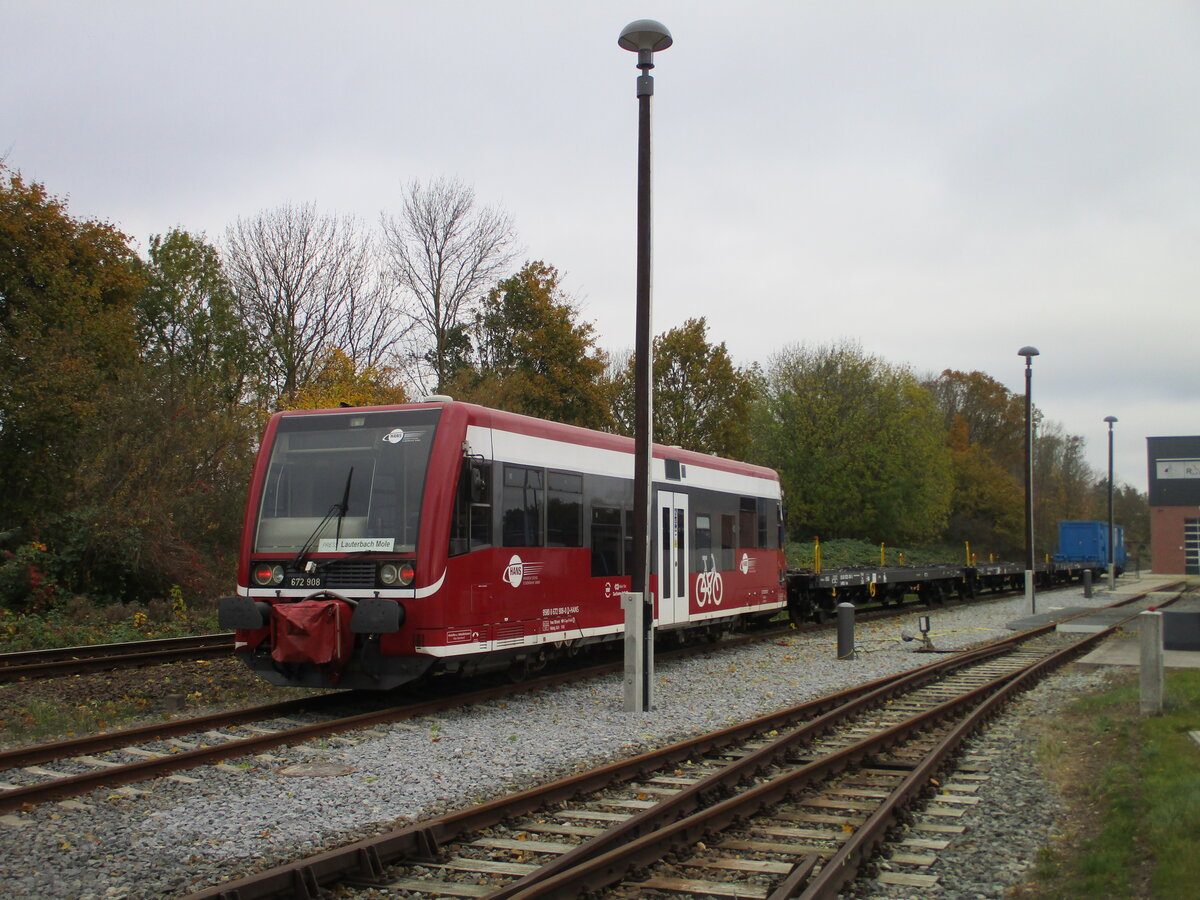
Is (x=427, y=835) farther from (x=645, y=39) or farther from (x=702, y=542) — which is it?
(x=702, y=542)

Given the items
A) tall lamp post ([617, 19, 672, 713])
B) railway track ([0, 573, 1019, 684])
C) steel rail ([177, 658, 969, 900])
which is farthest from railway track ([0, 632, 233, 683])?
steel rail ([177, 658, 969, 900])

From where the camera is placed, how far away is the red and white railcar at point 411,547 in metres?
10.1

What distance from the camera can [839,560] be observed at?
139 feet

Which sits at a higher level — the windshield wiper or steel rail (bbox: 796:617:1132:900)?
the windshield wiper

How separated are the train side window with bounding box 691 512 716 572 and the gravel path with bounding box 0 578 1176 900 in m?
3.11

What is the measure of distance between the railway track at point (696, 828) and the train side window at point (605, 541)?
12.0 feet

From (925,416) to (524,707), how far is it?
46.4m

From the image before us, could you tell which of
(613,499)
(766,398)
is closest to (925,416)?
(766,398)

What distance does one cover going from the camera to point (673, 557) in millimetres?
15219

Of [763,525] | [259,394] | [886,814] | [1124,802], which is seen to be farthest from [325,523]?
[259,394]

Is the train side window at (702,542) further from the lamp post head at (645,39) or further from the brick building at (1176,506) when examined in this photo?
the brick building at (1176,506)

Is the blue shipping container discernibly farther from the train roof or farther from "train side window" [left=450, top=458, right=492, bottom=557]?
"train side window" [left=450, top=458, right=492, bottom=557]

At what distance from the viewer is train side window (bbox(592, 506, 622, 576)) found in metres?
13.1

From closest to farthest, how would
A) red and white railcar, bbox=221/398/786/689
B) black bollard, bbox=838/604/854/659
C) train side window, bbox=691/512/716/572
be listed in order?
red and white railcar, bbox=221/398/786/689, train side window, bbox=691/512/716/572, black bollard, bbox=838/604/854/659
